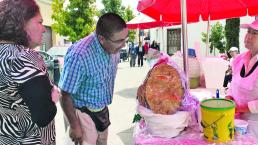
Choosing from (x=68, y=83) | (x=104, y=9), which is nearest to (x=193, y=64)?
(x=68, y=83)

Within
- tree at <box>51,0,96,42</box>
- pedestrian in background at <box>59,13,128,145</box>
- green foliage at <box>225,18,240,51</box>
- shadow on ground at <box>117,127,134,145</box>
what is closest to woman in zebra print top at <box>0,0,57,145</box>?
pedestrian in background at <box>59,13,128,145</box>

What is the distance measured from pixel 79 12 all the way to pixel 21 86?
23815 mm

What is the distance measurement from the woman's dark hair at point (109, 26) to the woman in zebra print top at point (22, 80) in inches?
26.2

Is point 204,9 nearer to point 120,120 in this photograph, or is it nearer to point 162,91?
point 162,91

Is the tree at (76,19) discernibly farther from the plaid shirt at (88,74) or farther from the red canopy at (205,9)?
the plaid shirt at (88,74)

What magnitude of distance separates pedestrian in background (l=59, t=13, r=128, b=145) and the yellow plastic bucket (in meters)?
0.80

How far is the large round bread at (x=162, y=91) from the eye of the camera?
8.13 feet

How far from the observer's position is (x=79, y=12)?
990 inches

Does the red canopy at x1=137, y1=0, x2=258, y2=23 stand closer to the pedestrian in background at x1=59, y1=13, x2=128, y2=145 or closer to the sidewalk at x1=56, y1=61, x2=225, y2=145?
the sidewalk at x1=56, y1=61, x2=225, y2=145

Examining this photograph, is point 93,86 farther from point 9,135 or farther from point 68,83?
point 9,135

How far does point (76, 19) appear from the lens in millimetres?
25047

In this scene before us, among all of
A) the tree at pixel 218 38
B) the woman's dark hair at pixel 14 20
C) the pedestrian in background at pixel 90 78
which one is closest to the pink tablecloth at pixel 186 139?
the pedestrian in background at pixel 90 78

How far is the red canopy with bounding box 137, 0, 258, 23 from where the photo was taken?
4.29 metres

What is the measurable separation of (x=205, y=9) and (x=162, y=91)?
8.59ft
